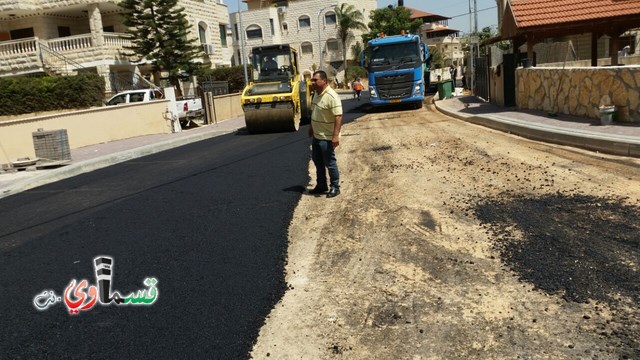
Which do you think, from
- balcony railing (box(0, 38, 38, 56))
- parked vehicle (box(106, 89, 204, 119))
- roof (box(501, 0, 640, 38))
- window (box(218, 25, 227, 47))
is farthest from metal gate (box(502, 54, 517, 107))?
window (box(218, 25, 227, 47))

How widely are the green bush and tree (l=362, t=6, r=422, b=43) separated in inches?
1879

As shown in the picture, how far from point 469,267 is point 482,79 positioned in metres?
19.6

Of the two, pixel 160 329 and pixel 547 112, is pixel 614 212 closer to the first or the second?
pixel 160 329

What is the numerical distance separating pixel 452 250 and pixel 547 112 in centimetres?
1112

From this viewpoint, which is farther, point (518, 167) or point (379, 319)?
point (518, 167)

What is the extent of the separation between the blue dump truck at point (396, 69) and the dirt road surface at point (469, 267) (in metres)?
13.1

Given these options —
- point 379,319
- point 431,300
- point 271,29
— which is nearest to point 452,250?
point 431,300

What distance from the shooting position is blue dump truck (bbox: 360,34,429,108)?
2180 centimetres

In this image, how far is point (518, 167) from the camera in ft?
29.4

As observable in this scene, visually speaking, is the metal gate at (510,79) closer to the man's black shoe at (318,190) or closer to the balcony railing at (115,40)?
the man's black shoe at (318,190)

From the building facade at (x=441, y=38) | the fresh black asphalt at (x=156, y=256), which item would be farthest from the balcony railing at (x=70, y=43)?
the building facade at (x=441, y=38)

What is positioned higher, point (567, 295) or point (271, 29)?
point (271, 29)

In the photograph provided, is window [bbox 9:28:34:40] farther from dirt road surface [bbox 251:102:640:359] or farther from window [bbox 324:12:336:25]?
window [bbox 324:12:336:25]

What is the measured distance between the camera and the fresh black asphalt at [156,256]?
13.1 ft
